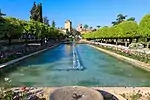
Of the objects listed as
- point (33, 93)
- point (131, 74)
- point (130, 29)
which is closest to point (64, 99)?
point (33, 93)

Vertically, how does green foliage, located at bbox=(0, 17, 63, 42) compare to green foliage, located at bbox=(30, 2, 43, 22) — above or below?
below

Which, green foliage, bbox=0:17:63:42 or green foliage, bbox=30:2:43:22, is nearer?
green foliage, bbox=0:17:63:42

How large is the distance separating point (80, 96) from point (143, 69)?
1170cm

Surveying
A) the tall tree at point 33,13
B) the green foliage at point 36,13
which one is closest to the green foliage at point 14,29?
the green foliage at point 36,13

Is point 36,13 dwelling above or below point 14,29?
above

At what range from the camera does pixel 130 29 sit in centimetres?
4647

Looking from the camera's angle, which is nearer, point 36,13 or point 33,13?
point 36,13

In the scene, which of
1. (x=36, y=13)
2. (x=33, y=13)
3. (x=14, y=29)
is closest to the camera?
(x=14, y=29)

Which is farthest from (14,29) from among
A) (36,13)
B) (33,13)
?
(33,13)

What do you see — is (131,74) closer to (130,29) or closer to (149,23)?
(149,23)

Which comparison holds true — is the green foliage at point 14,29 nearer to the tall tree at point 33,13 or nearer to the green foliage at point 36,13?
the green foliage at point 36,13

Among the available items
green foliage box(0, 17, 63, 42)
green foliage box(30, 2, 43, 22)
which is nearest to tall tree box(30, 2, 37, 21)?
green foliage box(30, 2, 43, 22)

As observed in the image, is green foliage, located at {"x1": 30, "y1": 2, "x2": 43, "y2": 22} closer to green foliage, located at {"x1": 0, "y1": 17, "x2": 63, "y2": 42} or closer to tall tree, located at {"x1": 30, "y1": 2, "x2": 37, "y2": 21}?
tall tree, located at {"x1": 30, "y1": 2, "x2": 37, "y2": 21}

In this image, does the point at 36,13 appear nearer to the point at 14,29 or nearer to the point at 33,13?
the point at 33,13
